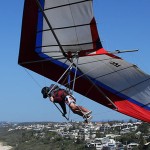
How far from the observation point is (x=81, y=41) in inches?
388

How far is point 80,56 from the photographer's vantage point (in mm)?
10203

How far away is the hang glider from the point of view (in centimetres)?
931

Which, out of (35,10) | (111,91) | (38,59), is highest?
(35,10)

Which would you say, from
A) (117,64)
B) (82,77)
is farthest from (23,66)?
(117,64)

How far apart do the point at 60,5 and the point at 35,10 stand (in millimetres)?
742

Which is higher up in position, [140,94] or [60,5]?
[60,5]

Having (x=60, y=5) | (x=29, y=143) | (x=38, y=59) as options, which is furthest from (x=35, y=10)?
(x=29, y=143)

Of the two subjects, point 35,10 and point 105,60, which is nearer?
point 35,10

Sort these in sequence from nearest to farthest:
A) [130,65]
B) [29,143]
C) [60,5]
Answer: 1. [60,5]
2. [130,65]
3. [29,143]

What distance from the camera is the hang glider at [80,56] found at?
30.6ft

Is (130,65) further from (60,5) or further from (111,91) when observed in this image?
(60,5)

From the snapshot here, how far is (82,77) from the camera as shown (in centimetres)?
1177

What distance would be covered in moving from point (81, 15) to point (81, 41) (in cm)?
83

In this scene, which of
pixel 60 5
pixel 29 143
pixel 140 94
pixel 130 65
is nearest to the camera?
pixel 60 5
